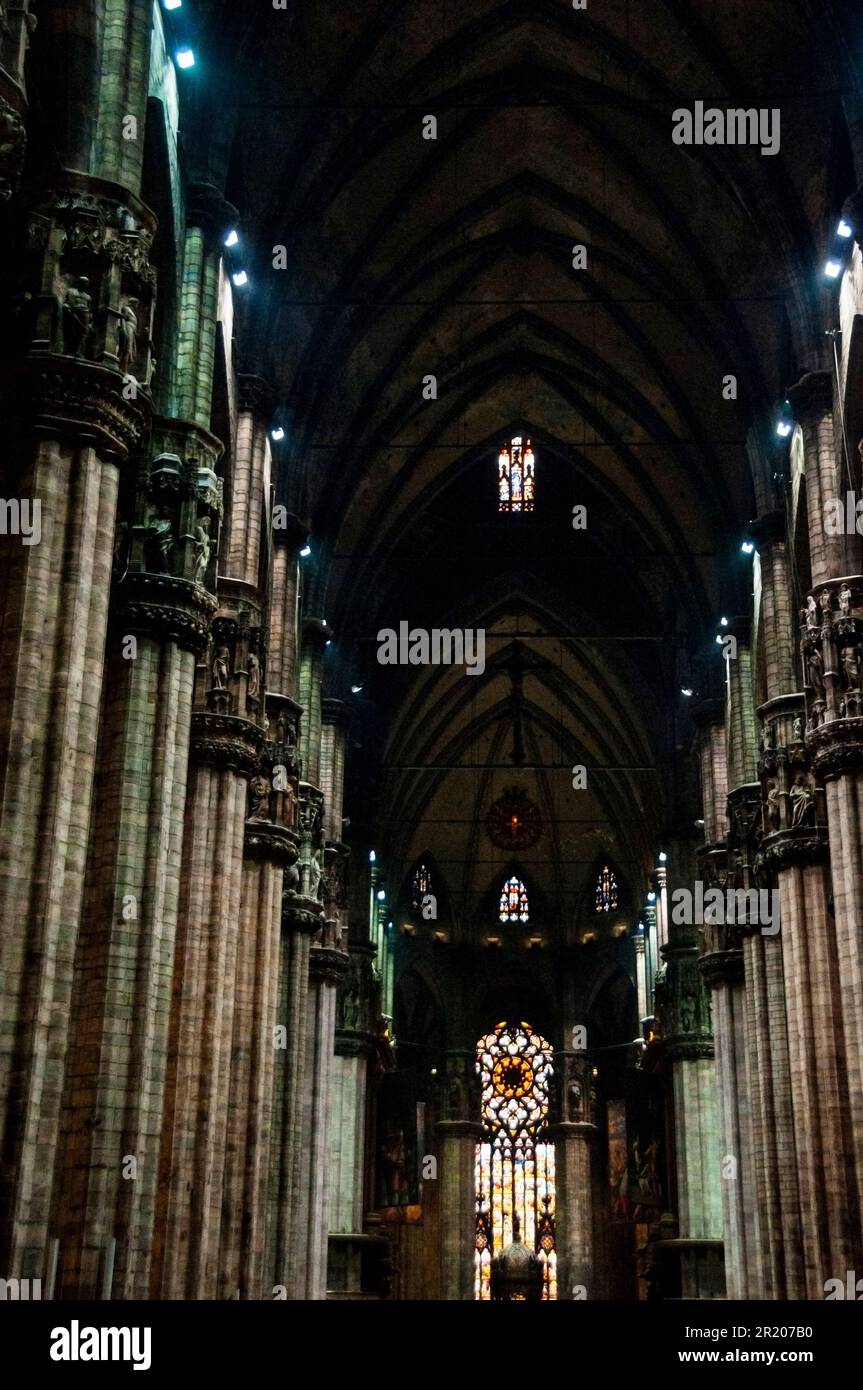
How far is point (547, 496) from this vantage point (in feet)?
157

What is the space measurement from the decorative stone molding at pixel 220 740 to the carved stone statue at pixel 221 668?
0.55 m

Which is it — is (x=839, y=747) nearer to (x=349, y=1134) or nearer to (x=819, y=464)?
(x=819, y=464)

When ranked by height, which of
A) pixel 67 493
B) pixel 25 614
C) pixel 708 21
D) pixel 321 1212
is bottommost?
pixel 321 1212

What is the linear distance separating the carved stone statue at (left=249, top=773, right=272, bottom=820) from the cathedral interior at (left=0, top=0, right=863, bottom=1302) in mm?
83

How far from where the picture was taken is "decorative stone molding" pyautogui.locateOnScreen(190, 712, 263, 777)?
24.0 meters

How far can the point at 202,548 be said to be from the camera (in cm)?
2066

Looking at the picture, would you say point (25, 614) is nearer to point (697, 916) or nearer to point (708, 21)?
point (708, 21)

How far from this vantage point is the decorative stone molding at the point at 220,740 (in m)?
24.0

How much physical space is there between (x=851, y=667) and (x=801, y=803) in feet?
14.3

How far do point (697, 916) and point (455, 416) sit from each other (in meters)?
13.9

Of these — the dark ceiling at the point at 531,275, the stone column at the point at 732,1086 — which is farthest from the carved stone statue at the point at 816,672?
the stone column at the point at 732,1086

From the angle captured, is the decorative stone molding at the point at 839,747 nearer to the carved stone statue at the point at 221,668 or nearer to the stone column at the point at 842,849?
the stone column at the point at 842,849
